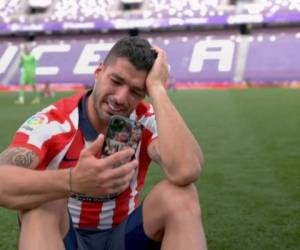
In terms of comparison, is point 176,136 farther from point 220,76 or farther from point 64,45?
point 64,45

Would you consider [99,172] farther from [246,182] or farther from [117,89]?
[246,182]

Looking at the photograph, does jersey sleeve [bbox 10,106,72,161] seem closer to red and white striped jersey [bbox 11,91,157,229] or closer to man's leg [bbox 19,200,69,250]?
red and white striped jersey [bbox 11,91,157,229]

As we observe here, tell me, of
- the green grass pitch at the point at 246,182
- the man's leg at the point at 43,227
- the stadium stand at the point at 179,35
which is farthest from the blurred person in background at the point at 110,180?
the stadium stand at the point at 179,35

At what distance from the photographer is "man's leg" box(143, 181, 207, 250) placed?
2.28 m

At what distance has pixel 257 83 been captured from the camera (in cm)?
2439

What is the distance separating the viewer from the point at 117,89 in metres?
2.47

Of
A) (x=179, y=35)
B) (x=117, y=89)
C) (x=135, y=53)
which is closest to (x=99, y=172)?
(x=117, y=89)

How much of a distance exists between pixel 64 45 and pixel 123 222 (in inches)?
1078

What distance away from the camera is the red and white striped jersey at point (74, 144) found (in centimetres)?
239

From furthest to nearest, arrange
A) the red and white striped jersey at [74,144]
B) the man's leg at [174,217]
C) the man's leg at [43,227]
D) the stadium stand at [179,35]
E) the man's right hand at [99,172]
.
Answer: the stadium stand at [179,35] < the red and white striped jersey at [74,144] < the man's leg at [174,217] < the man's leg at [43,227] < the man's right hand at [99,172]

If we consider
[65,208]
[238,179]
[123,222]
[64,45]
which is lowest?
[64,45]


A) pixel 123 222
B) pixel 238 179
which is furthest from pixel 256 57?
pixel 123 222

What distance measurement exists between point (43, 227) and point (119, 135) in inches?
17.7

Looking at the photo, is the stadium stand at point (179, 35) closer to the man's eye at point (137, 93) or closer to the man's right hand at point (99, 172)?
the man's eye at point (137, 93)
